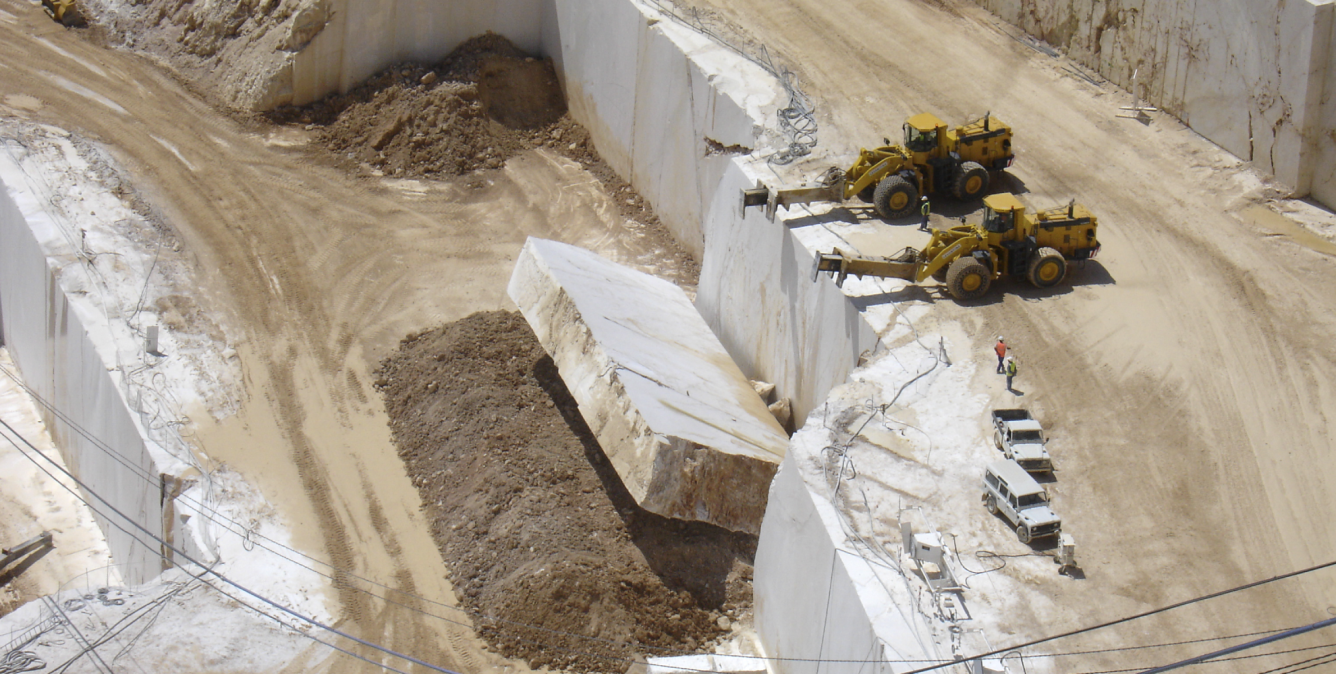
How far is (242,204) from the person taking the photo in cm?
2345

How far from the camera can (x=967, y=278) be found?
15852 mm

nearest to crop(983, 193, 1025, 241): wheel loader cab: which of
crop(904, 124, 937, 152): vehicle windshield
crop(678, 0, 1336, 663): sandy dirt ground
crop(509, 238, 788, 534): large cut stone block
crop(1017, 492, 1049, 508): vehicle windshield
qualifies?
crop(678, 0, 1336, 663): sandy dirt ground

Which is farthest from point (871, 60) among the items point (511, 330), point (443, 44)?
point (443, 44)

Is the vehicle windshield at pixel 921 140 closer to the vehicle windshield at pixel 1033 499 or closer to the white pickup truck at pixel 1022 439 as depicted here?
the white pickup truck at pixel 1022 439

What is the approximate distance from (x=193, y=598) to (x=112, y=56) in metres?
17.1

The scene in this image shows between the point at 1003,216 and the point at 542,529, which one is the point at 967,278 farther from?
the point at 542,529

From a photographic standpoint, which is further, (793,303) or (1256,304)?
(793,303)

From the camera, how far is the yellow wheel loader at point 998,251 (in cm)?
1590

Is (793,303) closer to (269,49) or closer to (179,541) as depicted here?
(179,541)

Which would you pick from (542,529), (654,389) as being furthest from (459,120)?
(542,529)

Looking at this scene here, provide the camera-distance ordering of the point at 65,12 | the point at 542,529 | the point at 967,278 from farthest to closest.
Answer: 1. the point at 65,12
2. the point at 542,529
3. the point at 967,278

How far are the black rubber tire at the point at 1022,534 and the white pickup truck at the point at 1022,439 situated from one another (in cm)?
106

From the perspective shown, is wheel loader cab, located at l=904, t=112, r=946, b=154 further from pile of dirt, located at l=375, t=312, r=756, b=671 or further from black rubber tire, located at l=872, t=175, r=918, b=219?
pile of dirt, located at l=375, t=312, r=756, b=671

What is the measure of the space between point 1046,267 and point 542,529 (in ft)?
25.8
